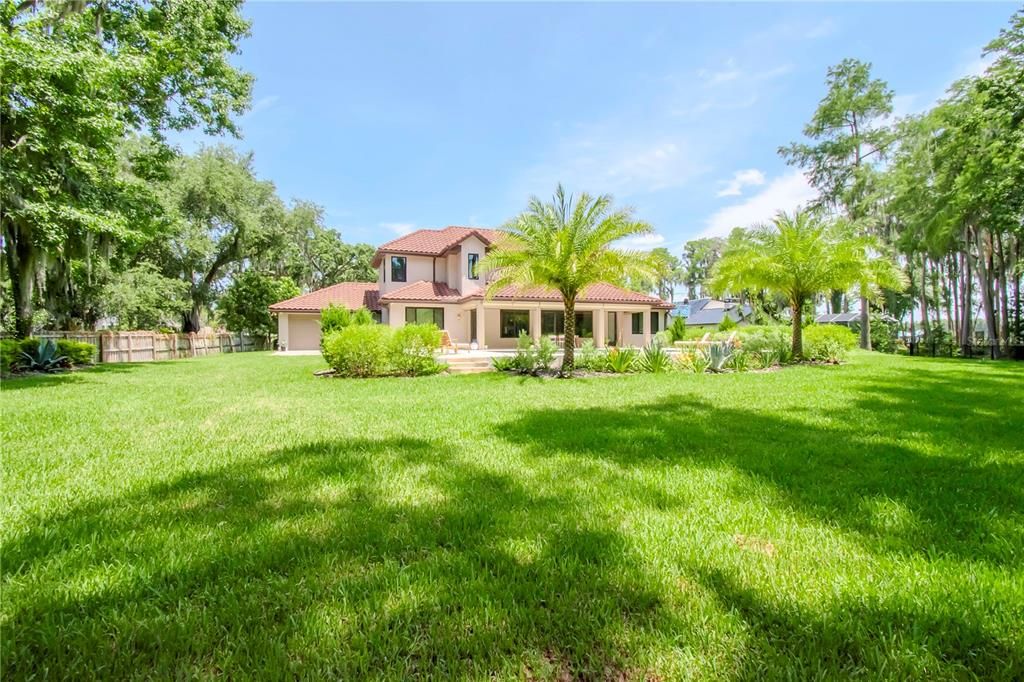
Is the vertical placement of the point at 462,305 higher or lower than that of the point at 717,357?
higher

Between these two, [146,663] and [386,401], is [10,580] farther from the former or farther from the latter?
[386,401]

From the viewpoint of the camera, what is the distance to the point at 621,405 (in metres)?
7.55

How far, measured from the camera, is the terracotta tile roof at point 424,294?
2378 cm

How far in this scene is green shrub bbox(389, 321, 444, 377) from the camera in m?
12.3

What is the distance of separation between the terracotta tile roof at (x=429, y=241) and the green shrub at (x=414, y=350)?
12412mm

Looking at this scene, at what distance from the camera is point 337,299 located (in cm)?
3030

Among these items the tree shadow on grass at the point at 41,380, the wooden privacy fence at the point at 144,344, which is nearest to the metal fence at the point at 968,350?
the tree shadow on grass at the point at 41,380

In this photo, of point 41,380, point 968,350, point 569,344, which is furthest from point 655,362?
point 968,350

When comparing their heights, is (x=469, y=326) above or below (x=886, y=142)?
below

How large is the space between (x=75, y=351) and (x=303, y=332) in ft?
45.7

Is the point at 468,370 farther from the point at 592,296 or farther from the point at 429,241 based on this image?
the point at 429,241

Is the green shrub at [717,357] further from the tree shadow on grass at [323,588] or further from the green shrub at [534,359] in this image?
the tree shadow on grass at [323,588]

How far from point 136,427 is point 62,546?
393 cm

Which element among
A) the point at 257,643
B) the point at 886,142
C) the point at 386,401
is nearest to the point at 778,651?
the point at 257,643
